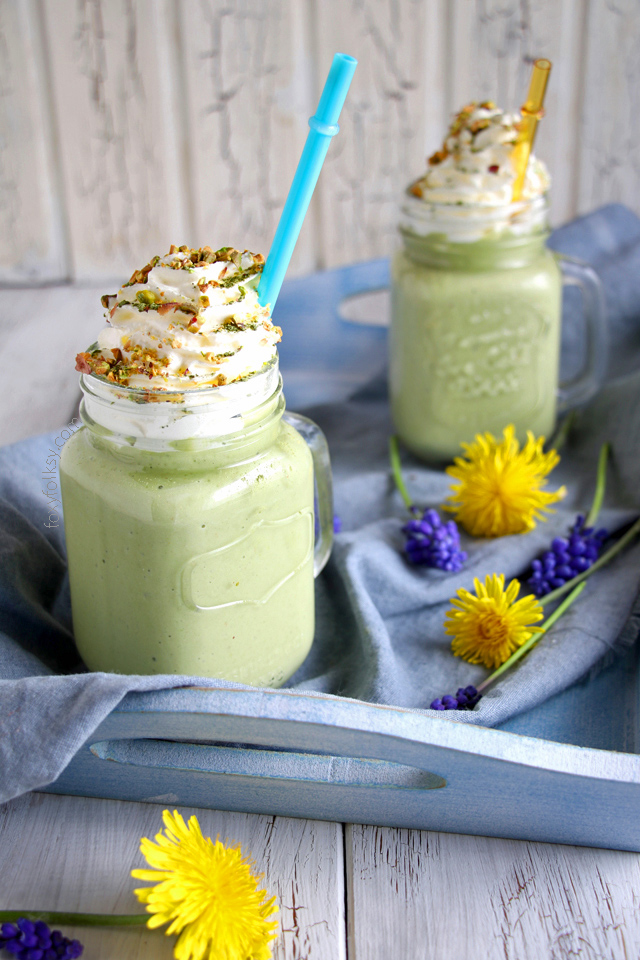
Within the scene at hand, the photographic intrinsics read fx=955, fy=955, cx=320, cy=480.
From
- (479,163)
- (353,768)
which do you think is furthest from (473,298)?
(353,768)

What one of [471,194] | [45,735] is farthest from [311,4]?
[45,735]

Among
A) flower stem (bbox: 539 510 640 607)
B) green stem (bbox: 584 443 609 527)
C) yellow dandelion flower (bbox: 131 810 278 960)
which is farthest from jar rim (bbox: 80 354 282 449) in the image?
green stem (bbox: 584 443 609 527)

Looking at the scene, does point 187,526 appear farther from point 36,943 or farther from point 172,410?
point 36,943

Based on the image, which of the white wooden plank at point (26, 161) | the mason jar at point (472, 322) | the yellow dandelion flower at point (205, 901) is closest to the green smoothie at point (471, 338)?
the mason jar at point (472, 322)

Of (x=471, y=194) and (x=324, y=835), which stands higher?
(x=471, y=194)

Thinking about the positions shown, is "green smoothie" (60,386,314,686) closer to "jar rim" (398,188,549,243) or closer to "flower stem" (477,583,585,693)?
"flower stem" (477,583,585,693)

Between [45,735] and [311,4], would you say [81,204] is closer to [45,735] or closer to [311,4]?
[311,4]

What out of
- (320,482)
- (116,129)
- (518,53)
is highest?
(518,53)

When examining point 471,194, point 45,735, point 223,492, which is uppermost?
point 471,194

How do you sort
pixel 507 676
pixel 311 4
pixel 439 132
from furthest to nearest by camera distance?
pixel 439 132 → pixel 311 4 → pixel 507 676
